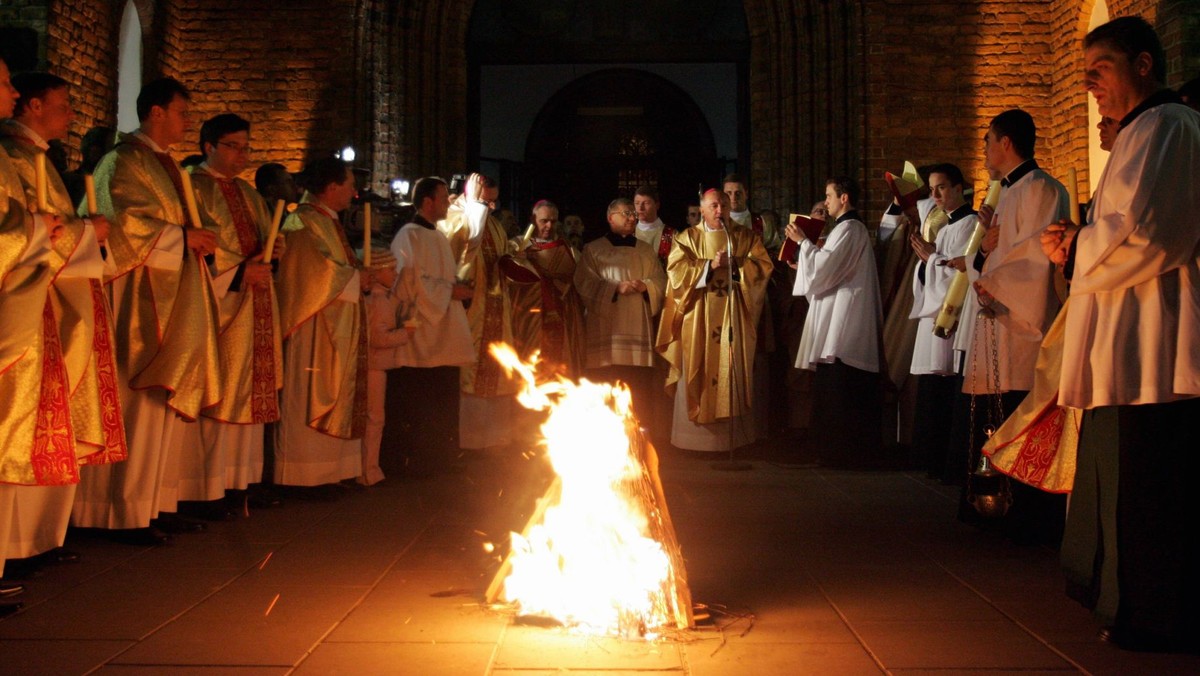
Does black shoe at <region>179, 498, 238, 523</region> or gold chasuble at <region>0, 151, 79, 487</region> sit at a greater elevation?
gold chasuble at <region>0, 151, 79, 487</region>

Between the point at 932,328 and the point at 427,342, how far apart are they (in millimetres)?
3271

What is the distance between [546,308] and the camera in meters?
9.23

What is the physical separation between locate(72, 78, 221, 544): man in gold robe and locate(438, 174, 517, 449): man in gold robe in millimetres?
3054

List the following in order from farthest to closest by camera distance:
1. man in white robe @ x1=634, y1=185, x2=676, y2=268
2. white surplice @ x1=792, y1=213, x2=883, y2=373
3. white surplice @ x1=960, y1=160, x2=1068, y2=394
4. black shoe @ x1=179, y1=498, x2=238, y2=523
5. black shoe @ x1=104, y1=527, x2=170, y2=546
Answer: man in white robe @ x1=634, y1=185, x2=676, y2=268
white surplice @ x1=792, y1=213, x2=883, y2=373
black shoe @ x1=179, y1=498, x2=238, y2=523
black shoe @ x1=104, y1=527, x2=170, y2=546
white surplice @ x1=960, y1=160, x2=1068, y2=394

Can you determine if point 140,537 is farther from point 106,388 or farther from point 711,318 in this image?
point 711,318

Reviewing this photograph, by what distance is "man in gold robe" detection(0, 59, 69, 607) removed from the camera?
3.89 meters

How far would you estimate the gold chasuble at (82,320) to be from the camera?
169 inches

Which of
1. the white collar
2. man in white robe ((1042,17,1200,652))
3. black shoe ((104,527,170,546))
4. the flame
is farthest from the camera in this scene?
black shoe ((104,527,170,546))

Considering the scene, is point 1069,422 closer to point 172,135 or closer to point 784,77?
point 172,135

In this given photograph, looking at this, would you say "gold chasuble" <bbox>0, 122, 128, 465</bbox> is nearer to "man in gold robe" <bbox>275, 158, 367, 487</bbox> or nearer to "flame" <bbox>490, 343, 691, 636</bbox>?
"man in gold robe" <bbox>275, 158, 367, 487</bbox>

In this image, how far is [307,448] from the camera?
6590 millimetres

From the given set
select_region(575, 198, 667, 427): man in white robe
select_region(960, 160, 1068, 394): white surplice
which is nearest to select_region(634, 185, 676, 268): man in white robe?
select_region(575, 198, 667, 427): man in white robe

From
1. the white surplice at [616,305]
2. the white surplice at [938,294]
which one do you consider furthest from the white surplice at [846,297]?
the white surplice at [616,305]

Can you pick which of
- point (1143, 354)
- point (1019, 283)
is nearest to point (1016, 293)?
point (1019, 283)
